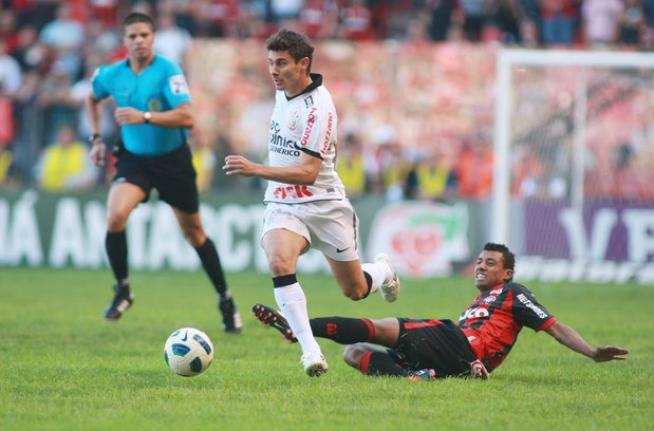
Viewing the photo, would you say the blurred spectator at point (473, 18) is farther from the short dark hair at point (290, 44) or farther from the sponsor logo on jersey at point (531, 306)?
the sponsor logo on jersey at point (531, 306)

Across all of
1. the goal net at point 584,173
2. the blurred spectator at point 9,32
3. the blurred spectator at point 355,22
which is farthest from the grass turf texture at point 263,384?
the blurred spectator at point 355,22

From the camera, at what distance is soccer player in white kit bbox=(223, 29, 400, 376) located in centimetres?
812

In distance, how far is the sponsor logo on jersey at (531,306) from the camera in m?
8.20

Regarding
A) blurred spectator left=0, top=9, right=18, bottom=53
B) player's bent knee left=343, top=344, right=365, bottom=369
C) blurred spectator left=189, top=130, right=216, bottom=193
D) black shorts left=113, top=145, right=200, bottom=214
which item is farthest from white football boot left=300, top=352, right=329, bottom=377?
blurred spectator left=0, top=9, right=18, bottom=53

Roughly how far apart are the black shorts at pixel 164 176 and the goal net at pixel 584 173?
888 cm

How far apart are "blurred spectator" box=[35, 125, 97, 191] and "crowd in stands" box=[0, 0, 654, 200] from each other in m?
0.02

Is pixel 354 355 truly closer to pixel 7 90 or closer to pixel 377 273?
pixel 377 273

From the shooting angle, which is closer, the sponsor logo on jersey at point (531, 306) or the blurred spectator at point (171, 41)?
the sponsor logo on jersey at point (531, 306)

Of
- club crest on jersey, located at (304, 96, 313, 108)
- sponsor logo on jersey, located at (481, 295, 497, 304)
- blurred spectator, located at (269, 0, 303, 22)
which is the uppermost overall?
blurred spectator, located at (269, 0, 303, 22)

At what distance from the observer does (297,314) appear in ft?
26.4

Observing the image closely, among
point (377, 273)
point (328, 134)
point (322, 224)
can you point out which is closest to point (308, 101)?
point (328, 134)

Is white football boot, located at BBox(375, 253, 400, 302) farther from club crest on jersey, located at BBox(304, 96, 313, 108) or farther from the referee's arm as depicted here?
the referee's arm

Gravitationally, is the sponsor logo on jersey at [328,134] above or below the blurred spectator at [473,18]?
below

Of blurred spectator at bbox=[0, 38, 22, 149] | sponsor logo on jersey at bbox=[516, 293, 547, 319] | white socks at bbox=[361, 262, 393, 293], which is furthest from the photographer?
blurred spectator at bbox=[0, 38, 22, 149]
